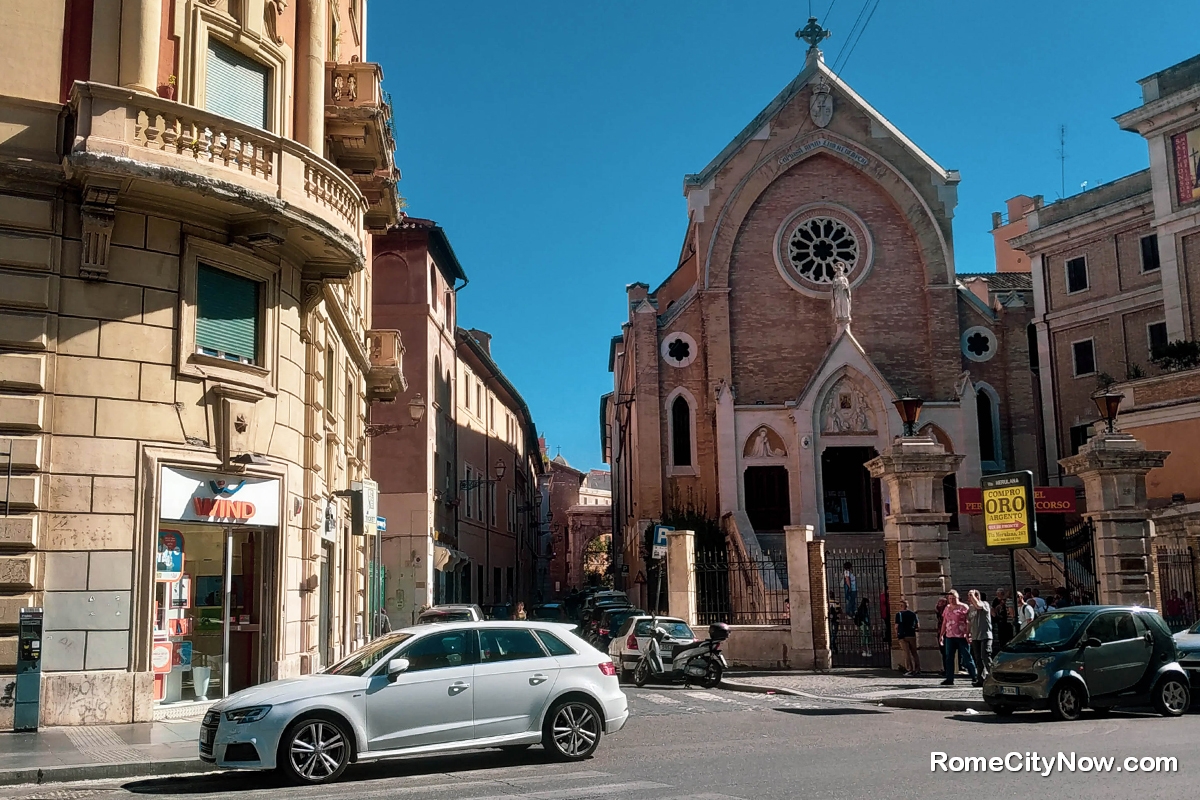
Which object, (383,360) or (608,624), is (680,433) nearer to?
(608,624)

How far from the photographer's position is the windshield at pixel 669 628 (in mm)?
21430

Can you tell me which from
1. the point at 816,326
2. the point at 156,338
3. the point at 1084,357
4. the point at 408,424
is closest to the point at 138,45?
the point at 156,338

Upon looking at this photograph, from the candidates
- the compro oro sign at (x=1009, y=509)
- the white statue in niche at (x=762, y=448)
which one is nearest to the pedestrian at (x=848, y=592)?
the compro oro sign at (x=1009, y=509)

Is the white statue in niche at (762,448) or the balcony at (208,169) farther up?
the balcony at (208,169)

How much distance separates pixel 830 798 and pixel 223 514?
9.61m

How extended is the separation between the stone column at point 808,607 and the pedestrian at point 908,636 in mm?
2027

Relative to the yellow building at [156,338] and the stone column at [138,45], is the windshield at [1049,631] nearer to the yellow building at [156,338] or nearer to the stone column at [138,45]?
the yellow building at [156,338]

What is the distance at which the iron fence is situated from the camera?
24.9 metres

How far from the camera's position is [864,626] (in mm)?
24844

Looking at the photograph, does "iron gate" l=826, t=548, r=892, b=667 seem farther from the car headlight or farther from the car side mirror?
the car headlight

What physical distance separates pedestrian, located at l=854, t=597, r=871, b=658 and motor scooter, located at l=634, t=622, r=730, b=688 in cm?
499

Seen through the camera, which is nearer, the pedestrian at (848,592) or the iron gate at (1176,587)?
the iron gate at (1176,587)

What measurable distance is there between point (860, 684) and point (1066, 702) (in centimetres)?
601

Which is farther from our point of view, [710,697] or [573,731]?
[710,697]
